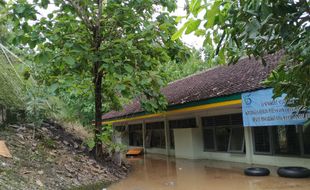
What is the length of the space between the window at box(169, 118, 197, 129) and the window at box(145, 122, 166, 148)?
1042 mm

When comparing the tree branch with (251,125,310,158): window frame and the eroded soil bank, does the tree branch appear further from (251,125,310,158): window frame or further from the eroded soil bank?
(251,125,310,158): window frame

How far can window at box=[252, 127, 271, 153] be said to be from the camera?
10.8 meters

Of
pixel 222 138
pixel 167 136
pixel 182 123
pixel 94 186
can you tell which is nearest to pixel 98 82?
pixel 94 186

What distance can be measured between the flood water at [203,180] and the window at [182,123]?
2.78 meters

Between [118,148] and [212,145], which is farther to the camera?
[212,145]

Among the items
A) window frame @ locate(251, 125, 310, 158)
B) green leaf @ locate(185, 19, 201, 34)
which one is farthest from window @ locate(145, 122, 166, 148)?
green leaf @ locate(185, 19, 201, 34)

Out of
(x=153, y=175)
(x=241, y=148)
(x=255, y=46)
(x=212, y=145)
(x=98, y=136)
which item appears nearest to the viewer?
(x=255, y=46)

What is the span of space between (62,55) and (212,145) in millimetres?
7839

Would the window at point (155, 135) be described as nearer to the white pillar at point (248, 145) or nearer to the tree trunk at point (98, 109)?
the white pillar at point (248, 145)

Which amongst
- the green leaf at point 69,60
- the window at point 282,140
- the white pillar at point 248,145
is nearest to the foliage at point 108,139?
the green leaf at point 69,60

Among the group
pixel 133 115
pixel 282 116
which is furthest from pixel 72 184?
pixel 133 115

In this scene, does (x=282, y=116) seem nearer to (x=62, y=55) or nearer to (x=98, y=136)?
(x=98, y=136)

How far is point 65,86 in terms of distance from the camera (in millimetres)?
8008

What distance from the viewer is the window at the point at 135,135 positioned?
2012cm
